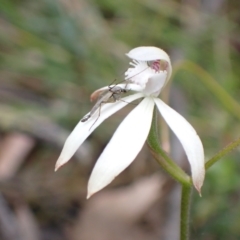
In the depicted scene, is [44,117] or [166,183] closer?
[166,183]

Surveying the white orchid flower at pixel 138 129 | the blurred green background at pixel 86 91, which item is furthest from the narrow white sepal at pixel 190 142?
the blurred green background at pixel 86 91

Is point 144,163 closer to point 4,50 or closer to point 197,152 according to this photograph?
point 4,50

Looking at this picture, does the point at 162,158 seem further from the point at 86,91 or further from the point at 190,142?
the point at 86,91

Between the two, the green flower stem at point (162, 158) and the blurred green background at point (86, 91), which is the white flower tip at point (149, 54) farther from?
the blurred green background at point (86, 91)

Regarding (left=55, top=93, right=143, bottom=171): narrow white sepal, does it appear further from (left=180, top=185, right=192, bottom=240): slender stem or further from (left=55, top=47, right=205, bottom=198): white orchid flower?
(left=180, top=185, right=192, bottom=240): slender stem

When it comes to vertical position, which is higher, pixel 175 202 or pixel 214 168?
pixel 214 168

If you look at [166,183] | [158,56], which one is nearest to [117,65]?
[166,183]

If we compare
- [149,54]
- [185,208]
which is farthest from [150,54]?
[185,208]
